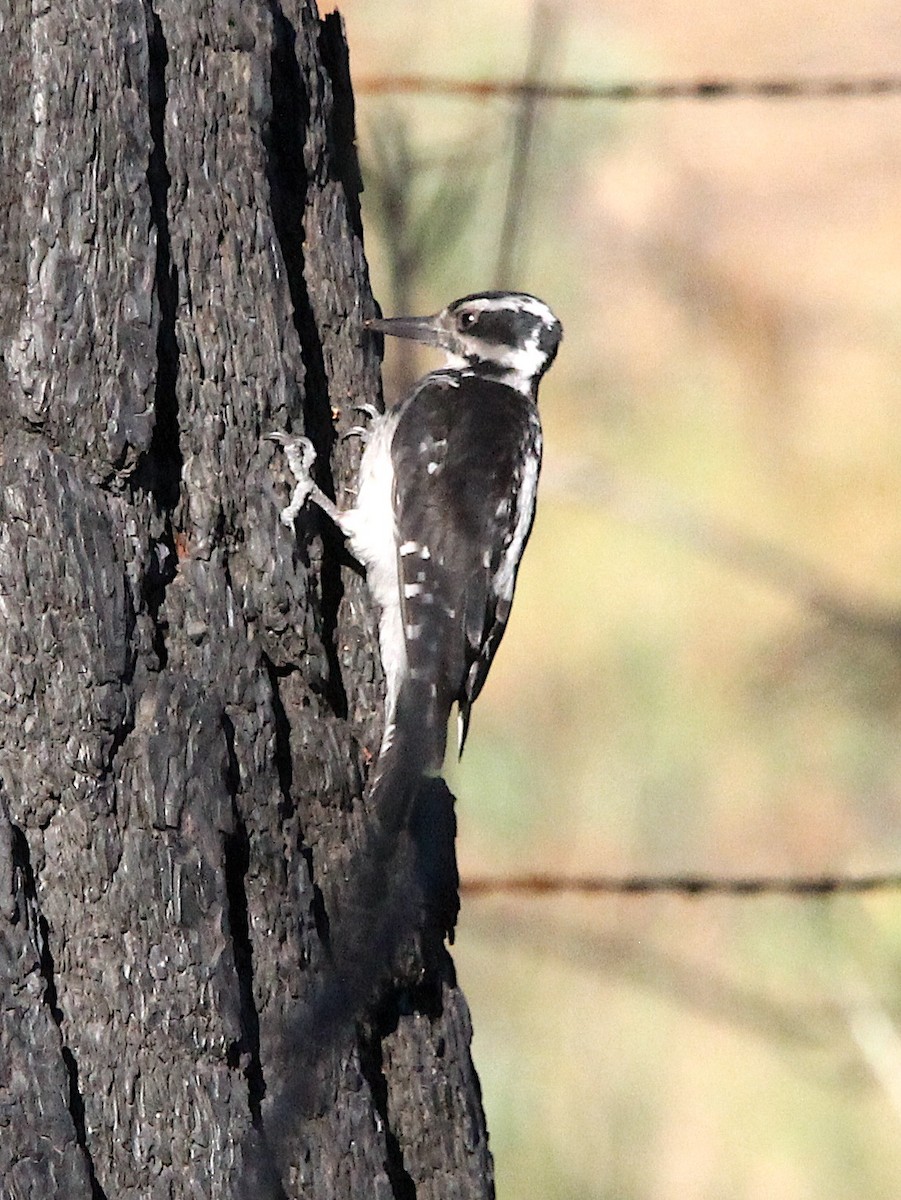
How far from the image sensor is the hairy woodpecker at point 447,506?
2.82 meters

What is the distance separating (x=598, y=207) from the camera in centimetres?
461

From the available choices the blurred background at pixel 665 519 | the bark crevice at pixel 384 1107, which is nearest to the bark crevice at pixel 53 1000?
the bark crevice at pixel 384 1107

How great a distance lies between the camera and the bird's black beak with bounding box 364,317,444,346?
3041 mm

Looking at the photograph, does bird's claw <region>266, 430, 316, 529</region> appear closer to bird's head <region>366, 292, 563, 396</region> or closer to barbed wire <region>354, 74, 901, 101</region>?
bird's head <region>366, 292, 563, 396</region>

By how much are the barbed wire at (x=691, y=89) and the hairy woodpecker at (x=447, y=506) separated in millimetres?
1130

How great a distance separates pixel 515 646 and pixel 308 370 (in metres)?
1.96

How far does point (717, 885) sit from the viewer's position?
465 cm

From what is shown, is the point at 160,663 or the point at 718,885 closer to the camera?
the point at 160,663

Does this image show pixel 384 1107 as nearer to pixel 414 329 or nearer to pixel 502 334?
pixel 414 329

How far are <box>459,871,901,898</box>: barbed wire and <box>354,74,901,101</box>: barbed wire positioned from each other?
2.20 m

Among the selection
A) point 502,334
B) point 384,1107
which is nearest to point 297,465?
point 384,1107

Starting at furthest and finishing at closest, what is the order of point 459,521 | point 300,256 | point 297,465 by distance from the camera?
point 459,521 → point 300,256 → point 297,465

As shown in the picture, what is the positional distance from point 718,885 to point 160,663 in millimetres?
2653

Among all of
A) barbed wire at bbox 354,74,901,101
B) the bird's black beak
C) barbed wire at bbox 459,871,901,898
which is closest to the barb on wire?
barbed wire at bbox 459,871,901,898
